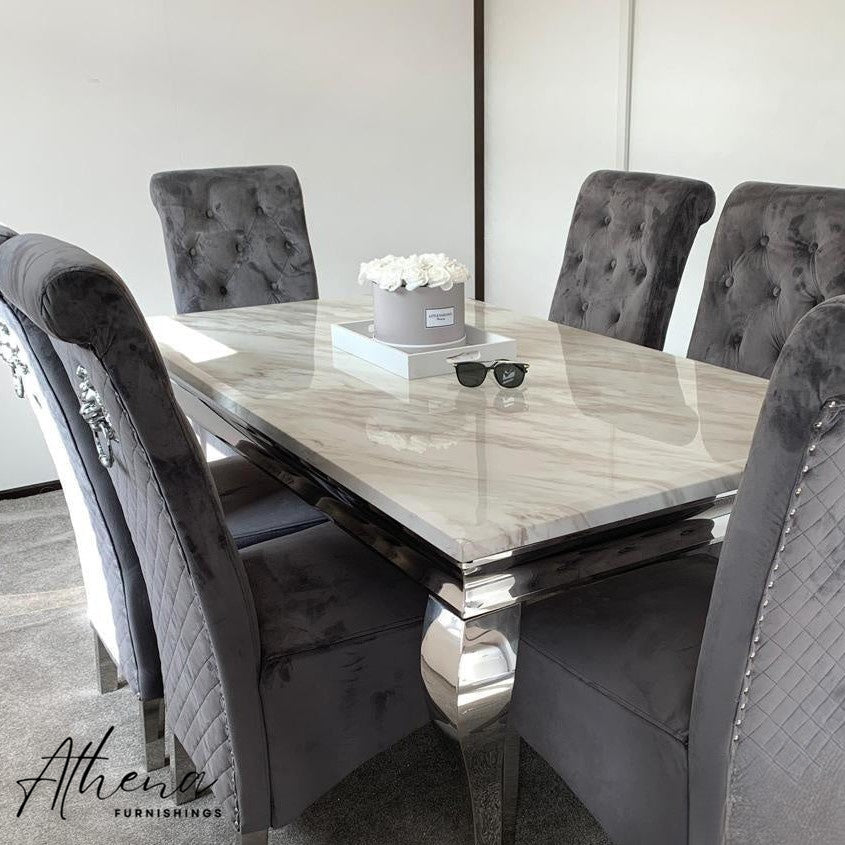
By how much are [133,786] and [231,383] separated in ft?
2.48

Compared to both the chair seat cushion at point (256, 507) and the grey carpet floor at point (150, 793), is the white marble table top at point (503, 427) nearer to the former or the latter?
the chair seat cushion at point (256, 507)

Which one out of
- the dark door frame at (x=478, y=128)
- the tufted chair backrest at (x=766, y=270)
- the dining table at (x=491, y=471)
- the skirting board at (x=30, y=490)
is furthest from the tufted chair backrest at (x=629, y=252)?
the skirting board at (x=30, y=490)

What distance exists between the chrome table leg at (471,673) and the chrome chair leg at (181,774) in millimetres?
598

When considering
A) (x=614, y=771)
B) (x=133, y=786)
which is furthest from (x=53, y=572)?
→ (x=614, y=771)

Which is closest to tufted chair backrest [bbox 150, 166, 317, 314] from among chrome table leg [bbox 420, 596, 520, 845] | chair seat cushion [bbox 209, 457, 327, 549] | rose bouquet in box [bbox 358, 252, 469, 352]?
chair seat cushion [bbox 209, 457, 327, 549]

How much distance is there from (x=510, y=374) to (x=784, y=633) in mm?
829

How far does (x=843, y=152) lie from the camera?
109 inches

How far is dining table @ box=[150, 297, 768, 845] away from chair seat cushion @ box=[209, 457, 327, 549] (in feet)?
0.46

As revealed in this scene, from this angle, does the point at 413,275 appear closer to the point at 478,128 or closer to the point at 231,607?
the point at 231,607

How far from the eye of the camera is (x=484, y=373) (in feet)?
5.69

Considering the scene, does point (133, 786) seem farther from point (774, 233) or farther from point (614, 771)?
point (774, 233)

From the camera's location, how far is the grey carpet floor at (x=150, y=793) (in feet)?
5.41

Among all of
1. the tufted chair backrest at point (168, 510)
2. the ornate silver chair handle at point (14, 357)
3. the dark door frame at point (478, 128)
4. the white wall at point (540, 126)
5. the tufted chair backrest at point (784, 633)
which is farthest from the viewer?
the dark door frame at point (478, 128)

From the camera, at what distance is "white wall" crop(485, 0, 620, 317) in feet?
11.8
